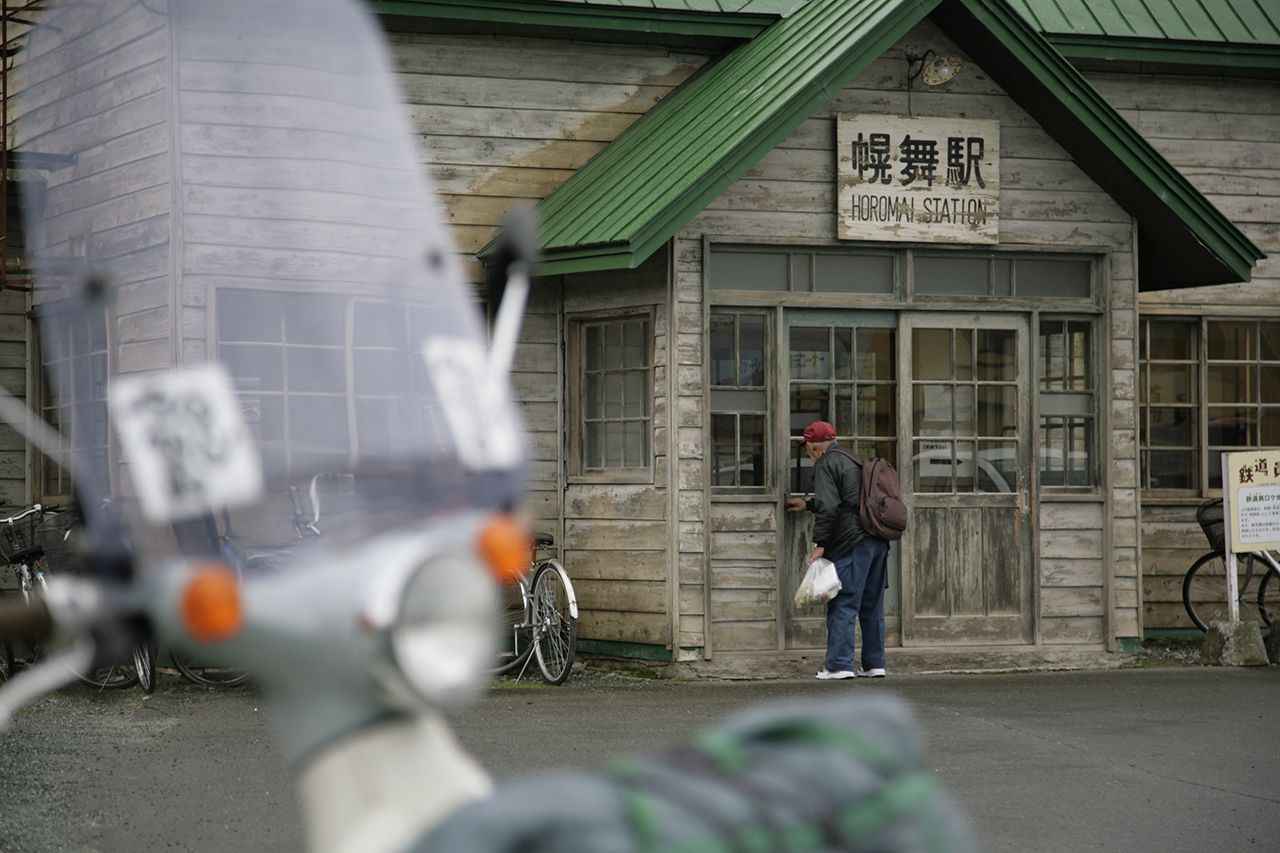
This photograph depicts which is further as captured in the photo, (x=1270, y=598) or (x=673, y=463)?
(x=1270, y=598)

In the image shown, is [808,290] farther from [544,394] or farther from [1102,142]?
[1102,142]

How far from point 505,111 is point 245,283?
11.8 m

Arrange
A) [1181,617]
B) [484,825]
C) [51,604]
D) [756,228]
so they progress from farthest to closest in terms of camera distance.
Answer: [1181,617] → [756,228] → [51,604] → [484,825]

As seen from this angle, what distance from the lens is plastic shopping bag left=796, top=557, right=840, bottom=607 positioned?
12.1m

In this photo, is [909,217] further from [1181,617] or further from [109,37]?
[109,37]

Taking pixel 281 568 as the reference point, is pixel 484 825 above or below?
below

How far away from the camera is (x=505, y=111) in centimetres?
1373

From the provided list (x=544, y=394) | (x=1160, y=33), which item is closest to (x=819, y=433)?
(x=544, y=394)

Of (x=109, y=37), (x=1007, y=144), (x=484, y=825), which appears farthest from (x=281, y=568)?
(x=1007, y=144)

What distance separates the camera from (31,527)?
43.7 feet

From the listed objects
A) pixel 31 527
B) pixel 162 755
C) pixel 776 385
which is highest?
pixel 776 385

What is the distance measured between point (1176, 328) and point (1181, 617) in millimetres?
2675

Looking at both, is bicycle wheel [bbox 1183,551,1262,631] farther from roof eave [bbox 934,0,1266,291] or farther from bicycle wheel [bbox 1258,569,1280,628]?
roof eave [bbox 934,0,1266,291]

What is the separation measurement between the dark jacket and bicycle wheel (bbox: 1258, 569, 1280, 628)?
443 centimetres
